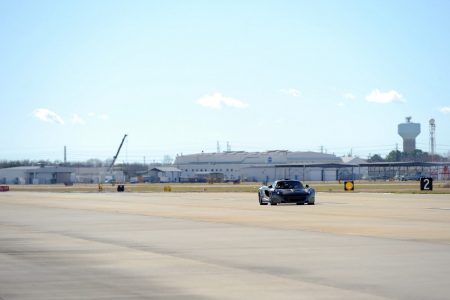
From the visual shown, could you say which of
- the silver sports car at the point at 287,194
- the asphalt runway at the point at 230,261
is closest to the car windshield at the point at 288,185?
the silver sports car at the point at 287,194

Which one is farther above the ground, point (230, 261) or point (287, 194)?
point (287, 194)

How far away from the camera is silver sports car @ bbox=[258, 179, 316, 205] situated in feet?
141

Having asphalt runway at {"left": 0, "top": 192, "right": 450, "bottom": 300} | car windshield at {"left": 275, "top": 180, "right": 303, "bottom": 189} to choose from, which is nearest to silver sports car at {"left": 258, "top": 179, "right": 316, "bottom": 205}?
car windshield at {"left": 275, "top": 180, "right": 303, "bottom": 189}

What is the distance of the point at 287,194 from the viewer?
141 ft

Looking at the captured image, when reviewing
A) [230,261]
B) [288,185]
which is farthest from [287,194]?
[230,261]

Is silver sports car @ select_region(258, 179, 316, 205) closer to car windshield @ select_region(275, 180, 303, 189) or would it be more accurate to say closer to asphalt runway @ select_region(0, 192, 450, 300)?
car windshield @ select_region(275, 180, 303, 189)

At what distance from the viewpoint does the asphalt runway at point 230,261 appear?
1162 centimetres

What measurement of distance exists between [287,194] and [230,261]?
1089 inches

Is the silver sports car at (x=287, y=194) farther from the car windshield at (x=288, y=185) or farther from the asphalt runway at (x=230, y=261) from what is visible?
the asphalt runway at (x=230, y=261)

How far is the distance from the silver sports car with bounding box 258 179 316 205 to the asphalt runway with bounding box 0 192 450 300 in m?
16.1

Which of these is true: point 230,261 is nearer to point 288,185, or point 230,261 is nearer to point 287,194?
point 287,194

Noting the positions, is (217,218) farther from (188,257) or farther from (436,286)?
(436,286)

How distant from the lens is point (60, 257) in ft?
54.3

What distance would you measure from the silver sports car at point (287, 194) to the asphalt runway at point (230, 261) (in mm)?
16091
